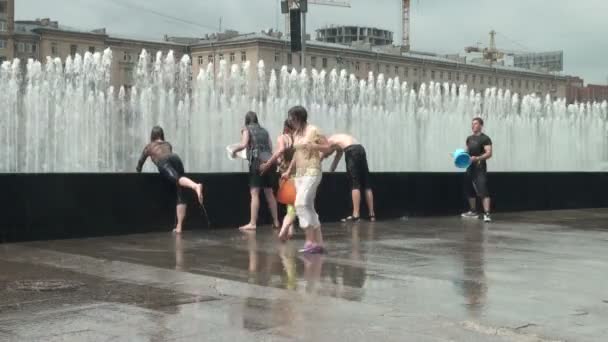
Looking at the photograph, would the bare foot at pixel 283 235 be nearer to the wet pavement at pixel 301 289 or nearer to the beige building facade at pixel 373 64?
the wet pavement at pixel 301 289

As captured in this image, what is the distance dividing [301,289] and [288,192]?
9.05 ft

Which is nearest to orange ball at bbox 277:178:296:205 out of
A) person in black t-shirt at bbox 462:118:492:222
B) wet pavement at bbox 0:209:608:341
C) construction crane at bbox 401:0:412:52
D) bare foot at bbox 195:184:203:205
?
wet pavement at bbox 0:209:608:341

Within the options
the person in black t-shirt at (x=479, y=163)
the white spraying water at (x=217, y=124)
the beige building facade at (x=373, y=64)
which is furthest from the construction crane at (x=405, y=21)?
the person in black t-shirt at (x=479, y=163)

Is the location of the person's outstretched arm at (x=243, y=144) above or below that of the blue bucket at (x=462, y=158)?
above

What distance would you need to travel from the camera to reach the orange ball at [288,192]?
29.5 feet

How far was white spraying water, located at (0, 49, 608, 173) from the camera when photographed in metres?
25.4

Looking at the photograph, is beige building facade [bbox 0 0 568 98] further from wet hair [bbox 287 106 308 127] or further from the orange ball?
wet hair [bbox 287 106 308 127]

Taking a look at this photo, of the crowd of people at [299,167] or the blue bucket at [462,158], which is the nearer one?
the crowd of people at [299,167]

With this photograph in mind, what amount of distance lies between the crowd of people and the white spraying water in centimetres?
947

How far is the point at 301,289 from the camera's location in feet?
20.8

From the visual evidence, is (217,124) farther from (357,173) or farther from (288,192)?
(288,192)

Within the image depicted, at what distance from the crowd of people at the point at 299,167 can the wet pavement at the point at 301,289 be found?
426 mm

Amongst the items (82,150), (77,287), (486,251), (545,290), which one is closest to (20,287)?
(77,287)

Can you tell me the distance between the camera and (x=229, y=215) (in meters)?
11.3
